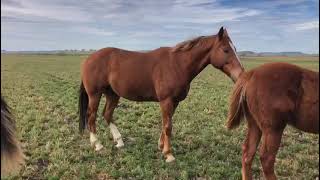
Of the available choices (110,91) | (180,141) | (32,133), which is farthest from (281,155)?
(32,133)

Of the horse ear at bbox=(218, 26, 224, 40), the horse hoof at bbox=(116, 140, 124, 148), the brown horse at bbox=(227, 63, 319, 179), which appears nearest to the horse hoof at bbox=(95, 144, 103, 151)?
the horse hoof at bbox=(116, 140, 124, 148)

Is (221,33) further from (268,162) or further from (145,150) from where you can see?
(268,162)

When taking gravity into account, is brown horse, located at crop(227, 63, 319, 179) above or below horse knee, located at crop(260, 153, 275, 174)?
above

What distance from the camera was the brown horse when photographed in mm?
4926

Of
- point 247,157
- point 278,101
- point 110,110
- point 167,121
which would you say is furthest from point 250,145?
point 110,110

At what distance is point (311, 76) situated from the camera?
5.00 meters

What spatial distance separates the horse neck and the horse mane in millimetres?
97

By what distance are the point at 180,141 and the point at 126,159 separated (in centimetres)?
177

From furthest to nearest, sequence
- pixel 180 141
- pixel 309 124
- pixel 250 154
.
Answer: pixel 180 141 < pixel 250 154 < pixel 309 124

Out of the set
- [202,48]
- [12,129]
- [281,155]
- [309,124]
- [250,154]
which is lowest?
[281,155]

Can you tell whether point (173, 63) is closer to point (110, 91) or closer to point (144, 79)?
point (144, 79)

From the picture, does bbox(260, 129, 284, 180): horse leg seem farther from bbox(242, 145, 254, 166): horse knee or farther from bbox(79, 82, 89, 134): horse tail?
bbox(79, 82, 89, 134): horse tail

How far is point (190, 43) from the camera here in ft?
24.8

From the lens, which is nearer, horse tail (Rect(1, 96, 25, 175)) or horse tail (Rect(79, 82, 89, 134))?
horse tail (Rect(1, 96, 25, 175))
